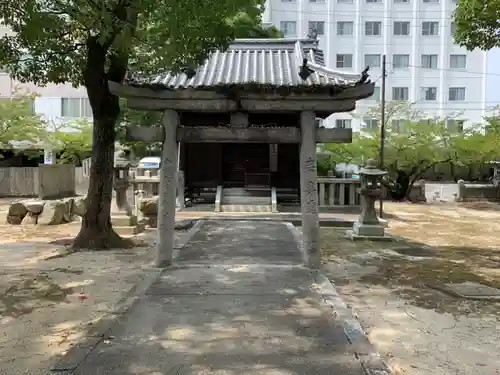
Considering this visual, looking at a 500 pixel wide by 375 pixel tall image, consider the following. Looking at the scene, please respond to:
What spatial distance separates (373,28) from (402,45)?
320cm

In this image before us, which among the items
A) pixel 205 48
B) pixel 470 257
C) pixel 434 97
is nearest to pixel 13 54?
pixel 205 48

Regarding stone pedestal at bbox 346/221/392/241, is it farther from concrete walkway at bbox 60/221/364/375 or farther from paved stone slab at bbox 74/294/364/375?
paved stone slab at bbox 74/294/364/375

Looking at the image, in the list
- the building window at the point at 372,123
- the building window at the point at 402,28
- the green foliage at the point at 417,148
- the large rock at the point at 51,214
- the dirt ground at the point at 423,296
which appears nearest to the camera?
the dirt ground at the point at 423,296

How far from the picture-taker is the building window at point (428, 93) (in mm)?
46188

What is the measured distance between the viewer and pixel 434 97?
46281 mm

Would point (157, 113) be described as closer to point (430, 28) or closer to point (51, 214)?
point (51, 214)

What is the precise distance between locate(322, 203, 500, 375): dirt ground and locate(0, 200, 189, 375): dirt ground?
3.35 metres

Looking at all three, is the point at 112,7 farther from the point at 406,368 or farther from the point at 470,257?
the point at 470,257

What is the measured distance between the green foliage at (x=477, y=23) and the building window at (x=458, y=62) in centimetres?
4003

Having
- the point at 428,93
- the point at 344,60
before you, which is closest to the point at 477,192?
the point at 428,93

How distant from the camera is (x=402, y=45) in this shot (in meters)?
46.7

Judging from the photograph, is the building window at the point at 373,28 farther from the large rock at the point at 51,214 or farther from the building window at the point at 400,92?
the large rock at the point at 51,214

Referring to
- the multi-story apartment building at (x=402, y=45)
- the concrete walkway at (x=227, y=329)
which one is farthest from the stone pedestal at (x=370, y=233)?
the multi-story apartment building at (x=402, y=45)

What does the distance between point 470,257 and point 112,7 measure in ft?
29.9
